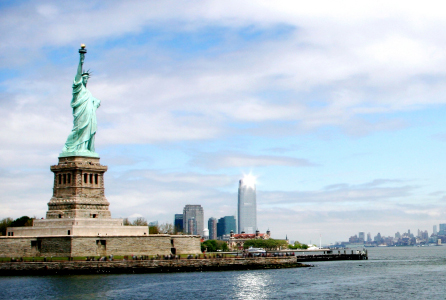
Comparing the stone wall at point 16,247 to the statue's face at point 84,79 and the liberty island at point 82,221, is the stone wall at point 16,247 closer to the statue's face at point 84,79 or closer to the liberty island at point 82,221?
the liberty island at point 82,221

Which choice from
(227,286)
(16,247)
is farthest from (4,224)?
(227,286)

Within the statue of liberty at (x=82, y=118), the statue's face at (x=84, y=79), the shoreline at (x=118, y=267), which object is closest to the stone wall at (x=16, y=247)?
the shoreline at (x=118, y=267)

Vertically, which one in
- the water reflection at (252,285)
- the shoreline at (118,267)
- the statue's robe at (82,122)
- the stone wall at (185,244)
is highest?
the statue's robe at (82,122)

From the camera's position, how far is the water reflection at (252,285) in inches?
2245

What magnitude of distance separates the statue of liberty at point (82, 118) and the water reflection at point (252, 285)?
26.8 meters

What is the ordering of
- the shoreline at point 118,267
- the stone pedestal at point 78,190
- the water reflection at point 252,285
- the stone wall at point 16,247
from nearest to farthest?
the water reflection at point 252,285, the shoreline at point 118,267, the stone wall at point 16,247, the stone pedestal at point 78,190

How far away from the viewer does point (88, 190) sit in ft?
276

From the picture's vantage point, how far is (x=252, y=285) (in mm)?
64688

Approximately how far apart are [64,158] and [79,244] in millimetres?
13079

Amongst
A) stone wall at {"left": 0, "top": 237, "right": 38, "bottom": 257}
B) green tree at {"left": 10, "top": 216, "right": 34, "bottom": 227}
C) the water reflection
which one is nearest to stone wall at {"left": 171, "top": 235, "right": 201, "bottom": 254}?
the water reflection

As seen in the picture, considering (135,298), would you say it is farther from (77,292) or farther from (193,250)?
(193,250)

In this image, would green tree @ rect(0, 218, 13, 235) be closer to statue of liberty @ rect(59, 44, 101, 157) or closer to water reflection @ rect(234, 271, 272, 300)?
statue of liberty @ rect(59, 44, 101, 157)

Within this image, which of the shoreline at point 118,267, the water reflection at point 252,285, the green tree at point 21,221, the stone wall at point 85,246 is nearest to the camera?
the water reflection at point 252,285

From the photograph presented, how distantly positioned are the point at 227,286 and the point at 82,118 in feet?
113
